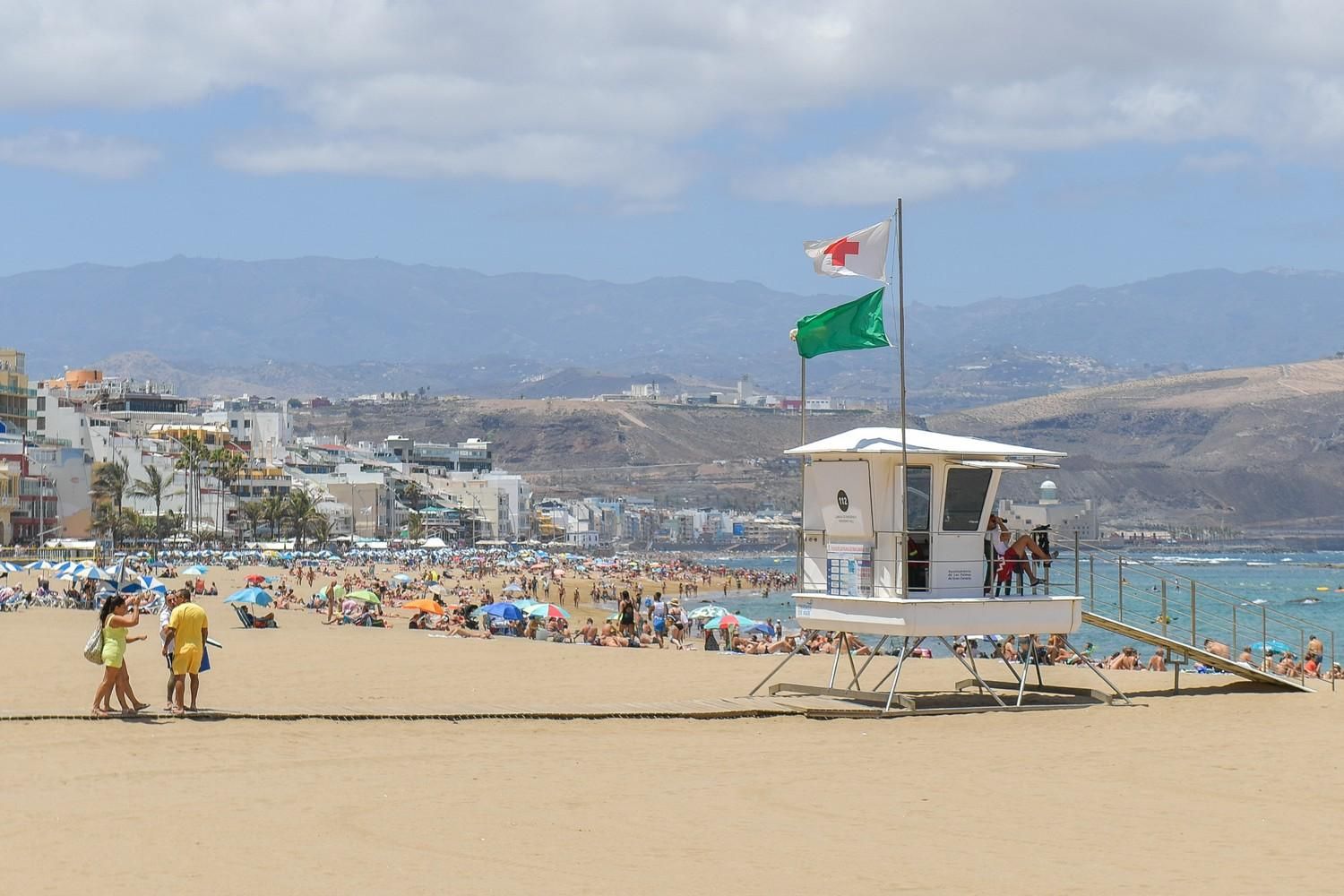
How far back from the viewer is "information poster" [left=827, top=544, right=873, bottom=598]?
18.3 meters

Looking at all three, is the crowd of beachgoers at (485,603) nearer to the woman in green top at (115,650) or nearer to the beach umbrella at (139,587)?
the beach umbrella at (139,587)

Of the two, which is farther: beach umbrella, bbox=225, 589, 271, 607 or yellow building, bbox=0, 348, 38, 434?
yellow building, bbox=0, 348, 38, 434

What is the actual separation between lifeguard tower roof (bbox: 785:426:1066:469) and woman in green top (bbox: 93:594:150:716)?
7.04 m

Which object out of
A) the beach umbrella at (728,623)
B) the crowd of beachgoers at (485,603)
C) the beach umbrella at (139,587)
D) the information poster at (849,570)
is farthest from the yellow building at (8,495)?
the information poster at (849,570)

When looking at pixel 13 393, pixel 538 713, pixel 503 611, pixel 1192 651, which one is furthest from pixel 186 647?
pixel 13 393

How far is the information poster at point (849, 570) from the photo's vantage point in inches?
722

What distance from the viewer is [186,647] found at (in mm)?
15922

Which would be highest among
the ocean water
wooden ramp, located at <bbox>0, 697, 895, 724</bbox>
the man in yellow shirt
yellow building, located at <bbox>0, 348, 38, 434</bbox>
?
yellow building, located at <bbox>0, 348, 38, 434</bbox>

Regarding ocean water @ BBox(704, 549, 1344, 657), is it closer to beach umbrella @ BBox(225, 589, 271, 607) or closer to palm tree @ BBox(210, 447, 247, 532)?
beach umbrella @ BBox(225, 589, 271, 607)

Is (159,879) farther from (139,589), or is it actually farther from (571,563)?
(571,563)

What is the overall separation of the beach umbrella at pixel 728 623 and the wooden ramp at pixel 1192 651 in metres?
15.1

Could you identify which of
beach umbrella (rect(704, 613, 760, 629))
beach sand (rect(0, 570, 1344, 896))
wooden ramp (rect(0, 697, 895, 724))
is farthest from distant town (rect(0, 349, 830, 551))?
beach sand (rect(0, 570, 1344, 896))

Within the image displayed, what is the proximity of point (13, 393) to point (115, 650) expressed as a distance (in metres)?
86.4

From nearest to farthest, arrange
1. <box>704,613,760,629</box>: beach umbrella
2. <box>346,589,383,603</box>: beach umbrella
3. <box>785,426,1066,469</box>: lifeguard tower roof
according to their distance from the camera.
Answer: <box>785,426,1066,469</box>: lifeguard tower roof, <box>704,613,760,629</box>: beach umbrella, <box>346,589,383,603</box>: beach umbrella
